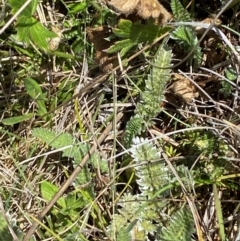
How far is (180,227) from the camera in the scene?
1599mm

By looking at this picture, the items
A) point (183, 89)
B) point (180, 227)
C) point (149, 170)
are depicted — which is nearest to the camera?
point (180, 227)

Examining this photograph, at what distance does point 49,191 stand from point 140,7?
626mm

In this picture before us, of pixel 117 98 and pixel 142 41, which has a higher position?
pixel 142 41

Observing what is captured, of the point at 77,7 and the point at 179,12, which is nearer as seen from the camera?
the point at 179,12

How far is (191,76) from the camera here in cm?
184

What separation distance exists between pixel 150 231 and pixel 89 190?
0.22 meters

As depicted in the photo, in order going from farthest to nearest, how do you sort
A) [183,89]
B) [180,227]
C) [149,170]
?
[183,89]
[149,170]
[180,227]

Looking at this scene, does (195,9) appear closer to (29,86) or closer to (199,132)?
(199,132)

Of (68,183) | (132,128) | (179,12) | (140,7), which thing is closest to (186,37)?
(179,12)

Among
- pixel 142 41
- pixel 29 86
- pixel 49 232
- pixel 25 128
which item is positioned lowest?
pixel 49 232

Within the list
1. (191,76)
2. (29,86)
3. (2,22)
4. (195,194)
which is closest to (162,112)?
(191,76)

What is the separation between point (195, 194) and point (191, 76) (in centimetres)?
38

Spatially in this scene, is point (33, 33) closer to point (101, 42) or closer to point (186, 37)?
point (101, 42)

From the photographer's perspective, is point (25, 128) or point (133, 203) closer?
point (133, 203)
